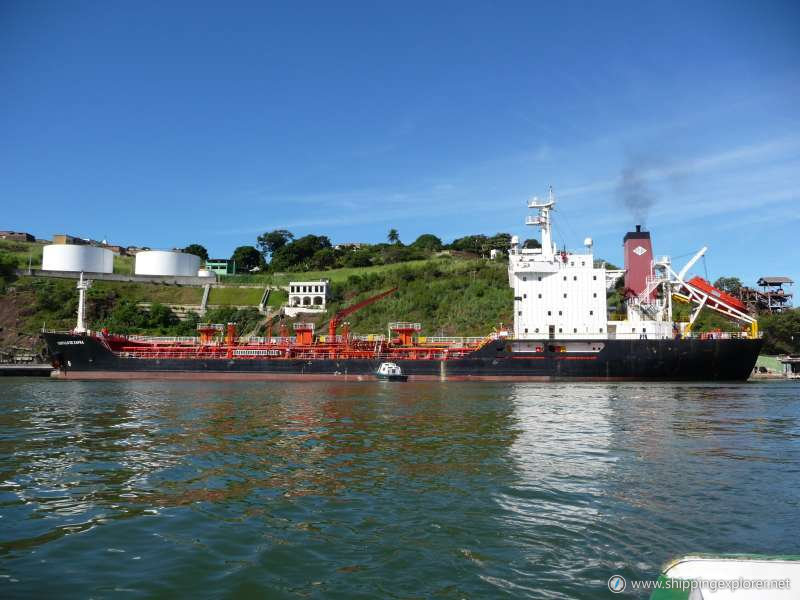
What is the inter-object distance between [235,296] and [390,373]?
54.8 m

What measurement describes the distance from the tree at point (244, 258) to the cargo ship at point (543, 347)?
70658mm

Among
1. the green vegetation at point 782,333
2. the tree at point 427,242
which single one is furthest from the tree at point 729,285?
the tree at point 427,242

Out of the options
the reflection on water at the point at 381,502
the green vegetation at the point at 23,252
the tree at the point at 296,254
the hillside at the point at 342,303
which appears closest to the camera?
the reflection on water at the point at 381,502

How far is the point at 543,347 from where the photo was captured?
124 ft

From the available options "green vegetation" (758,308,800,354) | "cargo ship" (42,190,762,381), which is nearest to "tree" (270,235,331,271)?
"cargo ship" (42,190,762,381)

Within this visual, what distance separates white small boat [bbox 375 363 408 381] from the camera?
3822 centimetres

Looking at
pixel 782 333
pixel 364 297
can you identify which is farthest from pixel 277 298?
pixel 782 333

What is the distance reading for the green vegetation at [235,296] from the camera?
276ft

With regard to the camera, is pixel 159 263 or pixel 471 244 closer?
pixel 159 263

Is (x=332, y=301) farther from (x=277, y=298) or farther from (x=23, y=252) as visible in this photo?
(x=23, y=252)

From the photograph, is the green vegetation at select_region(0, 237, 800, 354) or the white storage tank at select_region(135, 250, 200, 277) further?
the white storage tank at select_region(135, 250, 200, 277)

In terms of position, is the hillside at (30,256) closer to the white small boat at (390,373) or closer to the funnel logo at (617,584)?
the white small boat at (390,373)

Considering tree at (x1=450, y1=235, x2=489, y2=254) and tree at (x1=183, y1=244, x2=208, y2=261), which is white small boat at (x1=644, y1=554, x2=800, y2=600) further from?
tree at (x1=183, y1=244, x2=208, y2=261)

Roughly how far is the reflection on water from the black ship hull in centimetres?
1733
